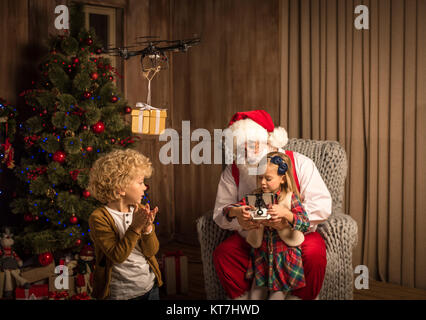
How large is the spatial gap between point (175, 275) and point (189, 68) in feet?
7.37

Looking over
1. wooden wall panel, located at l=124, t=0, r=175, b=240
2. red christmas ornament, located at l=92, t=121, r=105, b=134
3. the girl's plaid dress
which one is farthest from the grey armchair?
wooden wall panel, located at l=124, t=0, r=175, b=240

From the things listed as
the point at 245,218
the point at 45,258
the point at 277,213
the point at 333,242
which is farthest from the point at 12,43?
the point at 333,242

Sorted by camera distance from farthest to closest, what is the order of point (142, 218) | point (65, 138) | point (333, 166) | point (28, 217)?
point (28, 217) → point (65, 138) → point (333, 166) → point (142, 218)

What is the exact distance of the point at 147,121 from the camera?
2746 mm

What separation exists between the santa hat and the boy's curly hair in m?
0.67

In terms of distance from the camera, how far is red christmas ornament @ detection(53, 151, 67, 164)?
11.0ft

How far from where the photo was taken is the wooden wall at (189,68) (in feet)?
13.1

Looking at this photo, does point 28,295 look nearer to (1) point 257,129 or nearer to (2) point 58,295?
(2) point 58,295

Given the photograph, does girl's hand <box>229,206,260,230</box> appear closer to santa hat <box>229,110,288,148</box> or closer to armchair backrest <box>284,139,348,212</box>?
santa hat <box>229,110,288,148</box>

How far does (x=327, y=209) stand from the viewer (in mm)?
2549

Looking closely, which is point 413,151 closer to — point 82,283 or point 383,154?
point 383,154

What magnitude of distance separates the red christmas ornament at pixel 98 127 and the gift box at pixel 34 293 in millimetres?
1171

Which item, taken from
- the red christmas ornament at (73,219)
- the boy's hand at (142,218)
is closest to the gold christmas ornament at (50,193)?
the red christmas ornament at (73,219)
